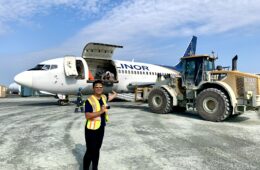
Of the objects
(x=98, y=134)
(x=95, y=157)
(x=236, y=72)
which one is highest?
(x=236, y=72)

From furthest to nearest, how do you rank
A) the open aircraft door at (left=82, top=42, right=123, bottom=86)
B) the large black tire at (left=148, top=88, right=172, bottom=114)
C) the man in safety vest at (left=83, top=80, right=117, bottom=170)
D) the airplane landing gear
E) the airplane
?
the open aircraft door at (left=82, top=42, right=123, bottom=86)
the airplane landing gear
the airplane
the large black tire at (left=148, top=88, right=172, bottom=114)
the man in safety vest at (left=83, top=80, right=117, bottom=170)

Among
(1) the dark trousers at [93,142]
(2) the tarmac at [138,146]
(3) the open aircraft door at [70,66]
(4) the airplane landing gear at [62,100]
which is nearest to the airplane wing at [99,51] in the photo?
(3) the open aircraft door at [70,66]

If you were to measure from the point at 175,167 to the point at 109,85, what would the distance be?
51.8 feet

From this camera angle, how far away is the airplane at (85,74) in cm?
1791

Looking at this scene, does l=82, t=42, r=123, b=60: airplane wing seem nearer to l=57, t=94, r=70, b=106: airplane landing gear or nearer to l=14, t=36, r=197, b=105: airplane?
l=14, t=36, r=197, b=105: airplane

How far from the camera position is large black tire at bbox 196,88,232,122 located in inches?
449

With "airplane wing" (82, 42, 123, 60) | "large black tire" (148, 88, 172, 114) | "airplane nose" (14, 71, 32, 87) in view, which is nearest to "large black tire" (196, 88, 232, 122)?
"large black tire" (148, 88, 172, 114)

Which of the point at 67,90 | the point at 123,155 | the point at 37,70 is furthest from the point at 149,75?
the point at 123,155

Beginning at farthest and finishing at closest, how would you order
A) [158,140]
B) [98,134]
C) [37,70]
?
[37,70] < [158,140] < [98,134]

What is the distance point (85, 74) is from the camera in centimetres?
1927

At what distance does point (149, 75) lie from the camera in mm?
24969

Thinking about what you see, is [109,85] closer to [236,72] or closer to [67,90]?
[67,90]

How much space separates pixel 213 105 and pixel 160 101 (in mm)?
2989

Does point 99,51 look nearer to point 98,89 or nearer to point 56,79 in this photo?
point 56,79
